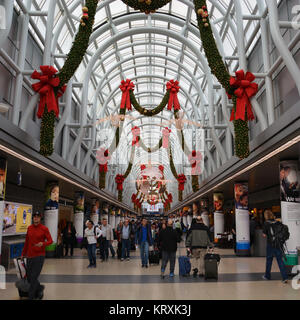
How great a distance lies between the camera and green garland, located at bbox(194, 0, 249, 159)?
984cm

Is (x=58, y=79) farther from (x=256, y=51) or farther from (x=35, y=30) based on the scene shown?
(x=256, y=51)

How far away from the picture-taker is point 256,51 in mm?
16516

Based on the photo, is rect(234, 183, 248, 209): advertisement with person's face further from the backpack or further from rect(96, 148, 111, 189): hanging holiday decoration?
rect(96, 148, 111, 189): hanging holiday decoration

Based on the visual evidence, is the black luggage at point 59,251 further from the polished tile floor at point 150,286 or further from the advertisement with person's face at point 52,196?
the polished tile floor at point 150,286

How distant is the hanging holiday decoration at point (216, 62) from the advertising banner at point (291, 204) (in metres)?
1.82

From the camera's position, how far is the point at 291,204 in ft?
35.9

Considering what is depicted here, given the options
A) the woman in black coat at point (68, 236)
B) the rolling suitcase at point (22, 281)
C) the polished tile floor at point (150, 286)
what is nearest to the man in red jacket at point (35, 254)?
the rolling suitcase at point (22, 281)

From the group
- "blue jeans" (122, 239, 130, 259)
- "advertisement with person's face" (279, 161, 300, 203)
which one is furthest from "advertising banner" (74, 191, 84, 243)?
"advertisement with person's face" (279, 161, 300, 203)

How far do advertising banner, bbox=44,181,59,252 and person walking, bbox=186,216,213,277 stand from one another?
29.7 ft

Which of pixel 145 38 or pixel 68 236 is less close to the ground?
pixel 145 38

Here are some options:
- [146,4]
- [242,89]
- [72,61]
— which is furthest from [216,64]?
[72,61]

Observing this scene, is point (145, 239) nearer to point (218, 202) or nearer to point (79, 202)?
point (79, 202)

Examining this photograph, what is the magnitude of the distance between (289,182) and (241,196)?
6.74 metres
